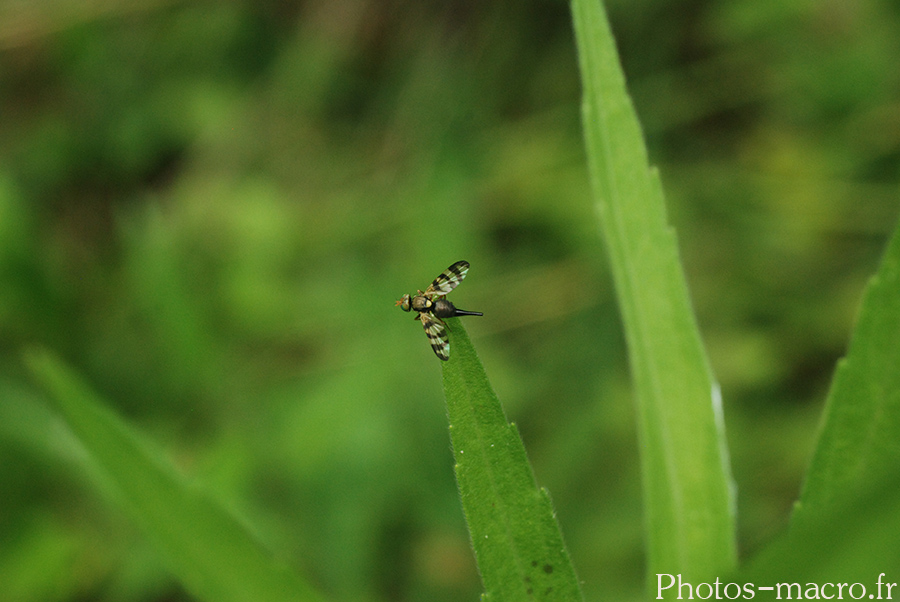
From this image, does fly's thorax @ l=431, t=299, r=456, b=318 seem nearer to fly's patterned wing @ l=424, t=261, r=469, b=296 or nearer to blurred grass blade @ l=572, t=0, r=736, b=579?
fly's patterned wing @ l=424, t=261, r=469, b=296

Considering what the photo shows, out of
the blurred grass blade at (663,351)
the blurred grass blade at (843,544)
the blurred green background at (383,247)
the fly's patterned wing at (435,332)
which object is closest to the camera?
the blurred grass blade at (843,544)

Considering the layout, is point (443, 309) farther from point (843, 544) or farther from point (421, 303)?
point (843, 544)

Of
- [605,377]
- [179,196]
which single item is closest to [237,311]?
[179,196]

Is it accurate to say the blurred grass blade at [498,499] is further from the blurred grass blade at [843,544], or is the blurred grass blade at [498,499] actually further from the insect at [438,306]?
the insect at [438,306]

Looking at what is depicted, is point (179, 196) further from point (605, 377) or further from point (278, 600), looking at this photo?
point (278, 600)

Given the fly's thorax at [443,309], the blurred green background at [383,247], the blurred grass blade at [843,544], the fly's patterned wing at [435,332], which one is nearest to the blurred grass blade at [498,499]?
the blurred grass blade at [843,544]

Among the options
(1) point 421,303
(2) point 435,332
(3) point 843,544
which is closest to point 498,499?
(3) point 843,544
